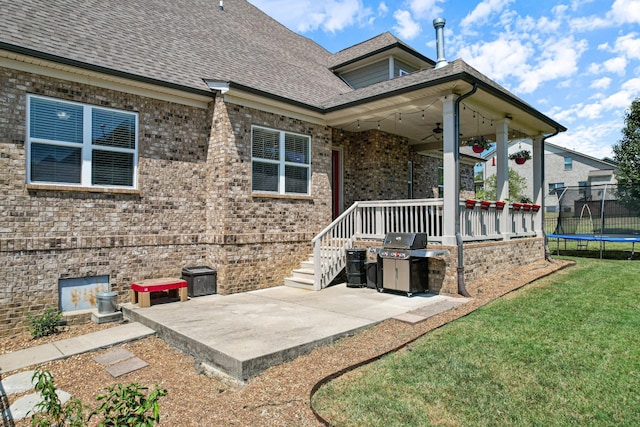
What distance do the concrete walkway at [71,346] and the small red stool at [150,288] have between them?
32.1 inches

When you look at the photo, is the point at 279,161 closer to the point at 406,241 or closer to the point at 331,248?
the point at 331,248

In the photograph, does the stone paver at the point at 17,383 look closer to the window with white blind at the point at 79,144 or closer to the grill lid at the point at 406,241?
the window with white blind at the point at 79,144

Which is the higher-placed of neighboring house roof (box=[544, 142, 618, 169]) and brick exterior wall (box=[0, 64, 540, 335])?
neighboring house roof (box=[544, 142, 618, 169])

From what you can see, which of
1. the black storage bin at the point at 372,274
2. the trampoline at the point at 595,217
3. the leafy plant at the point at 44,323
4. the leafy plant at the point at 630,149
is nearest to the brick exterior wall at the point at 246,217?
the black storage bin at the point at 372,274

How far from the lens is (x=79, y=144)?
717 centimetres

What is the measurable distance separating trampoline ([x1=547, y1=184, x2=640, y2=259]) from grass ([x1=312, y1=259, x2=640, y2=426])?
978 cm

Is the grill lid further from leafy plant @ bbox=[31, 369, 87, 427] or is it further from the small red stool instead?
leafy plant @ bbox=[31, 369, 87, 427]

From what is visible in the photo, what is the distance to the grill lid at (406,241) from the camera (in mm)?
7871

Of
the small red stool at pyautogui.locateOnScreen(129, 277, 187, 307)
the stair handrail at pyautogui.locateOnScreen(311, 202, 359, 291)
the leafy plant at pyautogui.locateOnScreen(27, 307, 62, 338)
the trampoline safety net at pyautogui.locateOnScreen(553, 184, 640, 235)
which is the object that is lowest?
the leafy plant at pyautogui.locateOnScreen(27, 307, 62, 338)

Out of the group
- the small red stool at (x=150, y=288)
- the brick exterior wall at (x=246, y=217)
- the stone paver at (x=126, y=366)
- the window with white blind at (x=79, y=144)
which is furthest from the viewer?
the brick exterior wall at (x=246, y=217)

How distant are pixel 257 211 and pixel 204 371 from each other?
4709 millimetres

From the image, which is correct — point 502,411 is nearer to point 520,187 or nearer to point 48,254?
point 48,254

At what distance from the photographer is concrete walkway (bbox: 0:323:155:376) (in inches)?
198

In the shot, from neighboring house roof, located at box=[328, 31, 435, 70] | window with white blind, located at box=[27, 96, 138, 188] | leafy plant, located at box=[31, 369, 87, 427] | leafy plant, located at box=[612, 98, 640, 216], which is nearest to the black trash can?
window with white blind, located at box=[27, 96, 138, 188]
